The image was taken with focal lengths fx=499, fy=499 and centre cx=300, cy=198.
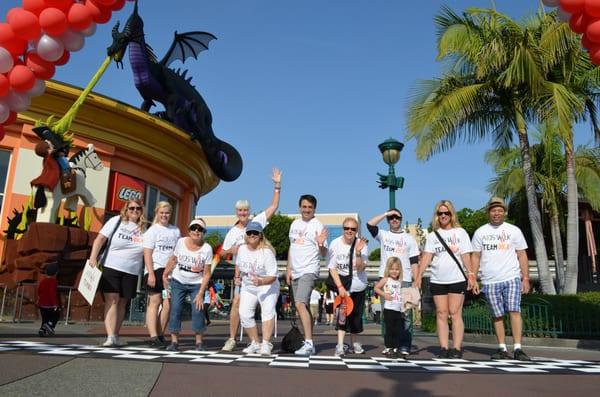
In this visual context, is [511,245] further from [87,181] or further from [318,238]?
[87,181]

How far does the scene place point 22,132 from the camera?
13.2 metres

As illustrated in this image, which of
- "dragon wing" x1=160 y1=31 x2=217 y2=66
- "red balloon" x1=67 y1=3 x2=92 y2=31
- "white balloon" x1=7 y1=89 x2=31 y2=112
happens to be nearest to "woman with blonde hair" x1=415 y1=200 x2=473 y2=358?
"red balloon" x1=67 y1=3 x2=92 y2=31

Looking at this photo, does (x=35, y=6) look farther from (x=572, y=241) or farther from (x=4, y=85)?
(x=572, y=241)

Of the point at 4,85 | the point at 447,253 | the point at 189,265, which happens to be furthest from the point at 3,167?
the point at 447,253

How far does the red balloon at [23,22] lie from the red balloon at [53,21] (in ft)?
0.31

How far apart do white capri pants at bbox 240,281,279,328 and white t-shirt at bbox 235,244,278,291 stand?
16 millimetres

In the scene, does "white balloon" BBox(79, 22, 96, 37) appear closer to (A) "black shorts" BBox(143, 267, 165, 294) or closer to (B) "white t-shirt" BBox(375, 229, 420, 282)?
(A) "black shorts" BBox(143, 267, 165, 294)

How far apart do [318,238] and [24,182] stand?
10.5 metres

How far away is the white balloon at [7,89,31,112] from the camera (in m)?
6.07

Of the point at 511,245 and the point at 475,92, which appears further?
the point at 475,92

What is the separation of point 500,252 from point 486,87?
7.92m

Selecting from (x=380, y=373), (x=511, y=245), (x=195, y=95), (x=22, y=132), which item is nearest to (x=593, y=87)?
(x=511, y=245)

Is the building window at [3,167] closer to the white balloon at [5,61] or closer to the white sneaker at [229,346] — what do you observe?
the white balloon at [5,61]

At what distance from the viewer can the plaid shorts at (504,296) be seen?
598 cm
